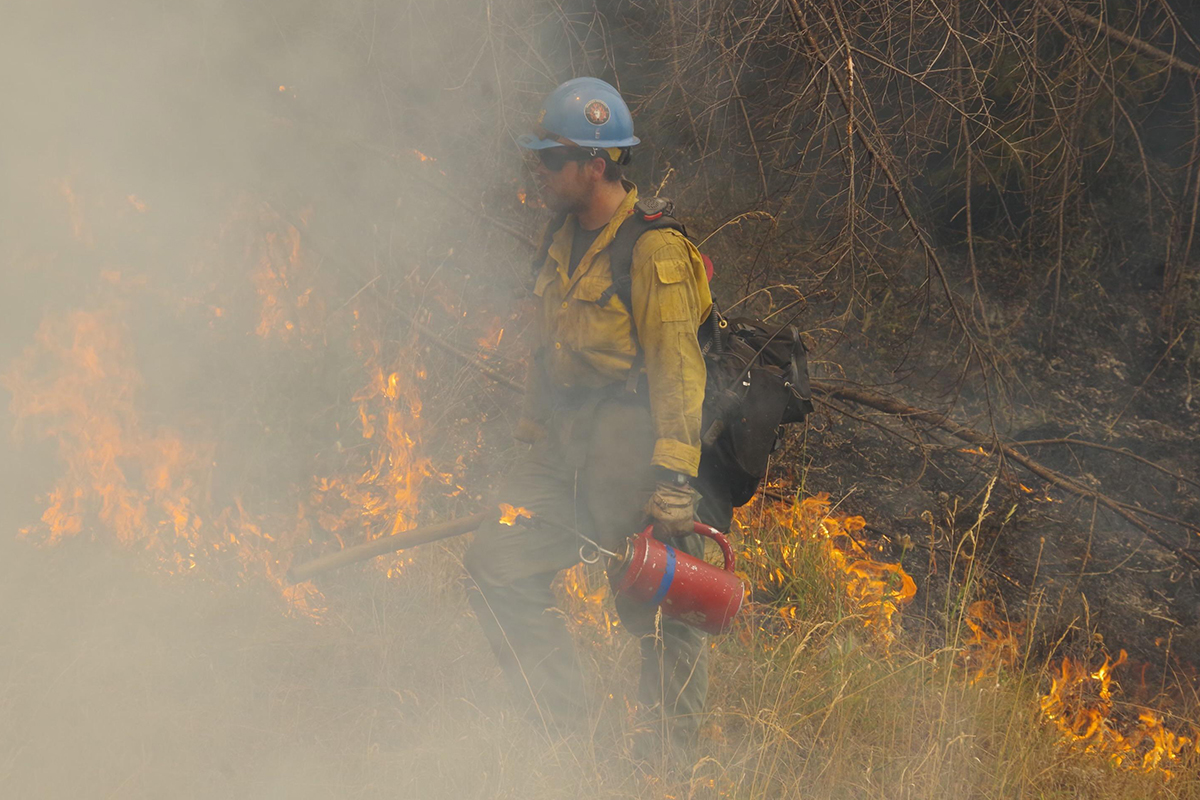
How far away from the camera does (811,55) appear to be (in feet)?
11.3

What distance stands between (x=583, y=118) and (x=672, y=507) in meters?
1.22

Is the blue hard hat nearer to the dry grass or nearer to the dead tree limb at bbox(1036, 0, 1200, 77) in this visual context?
the dry grass

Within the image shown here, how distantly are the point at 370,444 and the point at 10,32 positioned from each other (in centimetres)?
219

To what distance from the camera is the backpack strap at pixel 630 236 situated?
2.88 meters

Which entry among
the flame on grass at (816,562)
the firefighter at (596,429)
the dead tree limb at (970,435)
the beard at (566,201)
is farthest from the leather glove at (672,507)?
the dead tree limb at (970,435)

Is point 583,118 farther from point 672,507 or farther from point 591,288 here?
point 672,507

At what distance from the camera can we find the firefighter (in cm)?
287

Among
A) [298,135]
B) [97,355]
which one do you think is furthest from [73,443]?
[298,135]

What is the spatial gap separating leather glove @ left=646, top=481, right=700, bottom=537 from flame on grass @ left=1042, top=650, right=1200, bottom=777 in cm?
225

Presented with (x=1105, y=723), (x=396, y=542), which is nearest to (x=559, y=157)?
(x=396, y=542)

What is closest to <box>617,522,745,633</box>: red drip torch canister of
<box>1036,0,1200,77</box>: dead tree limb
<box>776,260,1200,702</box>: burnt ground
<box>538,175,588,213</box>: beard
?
<box>538,175,588,213</box>: beard

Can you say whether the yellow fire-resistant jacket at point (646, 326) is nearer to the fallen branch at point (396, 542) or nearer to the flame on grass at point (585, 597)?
the fallen branch at point (396, 542)

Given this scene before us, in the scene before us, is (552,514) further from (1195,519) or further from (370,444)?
(1195,519)

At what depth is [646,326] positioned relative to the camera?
288 cm
